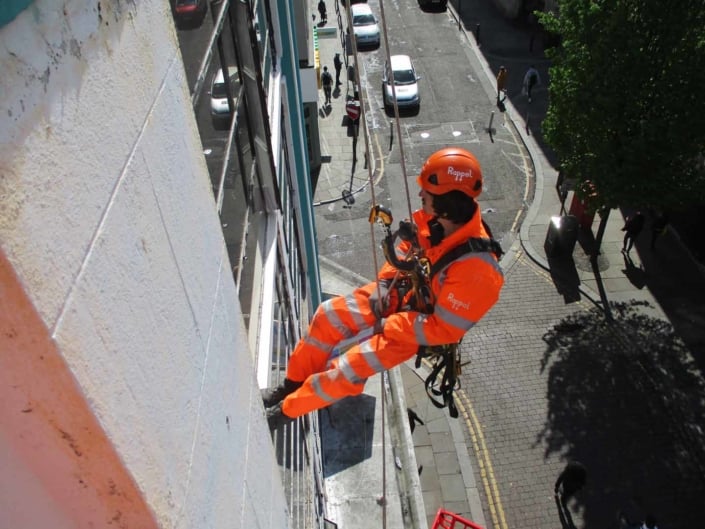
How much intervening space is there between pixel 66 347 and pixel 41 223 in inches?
9.7

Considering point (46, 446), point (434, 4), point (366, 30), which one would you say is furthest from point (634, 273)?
point (434, 4)

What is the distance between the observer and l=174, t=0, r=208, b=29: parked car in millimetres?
3514

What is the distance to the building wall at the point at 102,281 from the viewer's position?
3.78ft

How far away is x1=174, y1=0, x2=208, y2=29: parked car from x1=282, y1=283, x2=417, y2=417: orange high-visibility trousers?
2.47 metres

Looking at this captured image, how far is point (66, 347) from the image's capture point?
4.00 feet

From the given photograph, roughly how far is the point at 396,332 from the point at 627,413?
9069 millimetres

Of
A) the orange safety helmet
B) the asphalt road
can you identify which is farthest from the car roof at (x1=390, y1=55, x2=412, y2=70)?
the orange safety helmet

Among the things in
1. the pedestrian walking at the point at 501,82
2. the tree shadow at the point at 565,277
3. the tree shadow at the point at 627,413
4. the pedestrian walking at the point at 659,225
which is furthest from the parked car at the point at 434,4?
the tree shadow at the point at 627,413

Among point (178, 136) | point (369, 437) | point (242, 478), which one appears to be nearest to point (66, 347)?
point (178, 136)

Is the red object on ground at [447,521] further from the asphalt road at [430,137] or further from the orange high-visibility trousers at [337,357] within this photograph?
the asphalt road at [430,137]

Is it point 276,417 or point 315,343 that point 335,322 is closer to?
point 315,343

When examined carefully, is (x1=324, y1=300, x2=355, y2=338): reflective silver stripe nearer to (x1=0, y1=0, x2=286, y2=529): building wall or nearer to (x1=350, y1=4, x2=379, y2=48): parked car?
(x1=0, y1=0, x2=286, y2=529): building wall

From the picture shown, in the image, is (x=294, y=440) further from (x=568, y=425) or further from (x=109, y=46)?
(x=568, y=425)

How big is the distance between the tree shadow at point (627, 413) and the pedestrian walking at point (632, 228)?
5.82 ft
